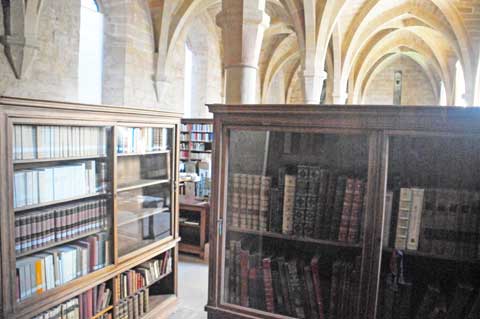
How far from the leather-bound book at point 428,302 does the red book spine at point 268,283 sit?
2.40ft

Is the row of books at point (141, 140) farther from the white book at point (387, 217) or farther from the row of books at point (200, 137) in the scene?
the row of books at point (200, 137)

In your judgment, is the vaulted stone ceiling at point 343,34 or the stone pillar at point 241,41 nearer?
the stone pillar at point 241,41

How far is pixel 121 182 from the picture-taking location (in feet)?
10.4

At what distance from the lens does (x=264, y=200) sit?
6.49ft

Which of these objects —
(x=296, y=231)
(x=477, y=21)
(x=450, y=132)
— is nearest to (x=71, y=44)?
(x=296, y=231)

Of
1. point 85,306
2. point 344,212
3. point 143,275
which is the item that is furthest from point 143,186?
point 344,212

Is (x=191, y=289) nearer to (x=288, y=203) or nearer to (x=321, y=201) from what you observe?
(x=288, y=203)

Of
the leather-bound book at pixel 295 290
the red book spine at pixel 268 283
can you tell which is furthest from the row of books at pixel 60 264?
the leather-bound book at pixel 295 290

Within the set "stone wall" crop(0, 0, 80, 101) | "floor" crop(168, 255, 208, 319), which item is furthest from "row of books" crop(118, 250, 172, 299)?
"stone wall" crop(0, 0, 80, 101)

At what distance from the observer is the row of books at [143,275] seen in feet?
10.4

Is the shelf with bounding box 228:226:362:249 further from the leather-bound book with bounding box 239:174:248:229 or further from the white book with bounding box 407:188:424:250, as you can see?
the white book with bounding box 407:188:424:250

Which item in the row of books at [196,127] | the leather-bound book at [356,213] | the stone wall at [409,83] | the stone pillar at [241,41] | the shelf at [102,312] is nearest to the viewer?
the leather-bound book at [356,213]

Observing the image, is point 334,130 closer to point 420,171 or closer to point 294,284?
point 420,171

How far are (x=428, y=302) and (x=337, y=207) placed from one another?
2.02 feet
